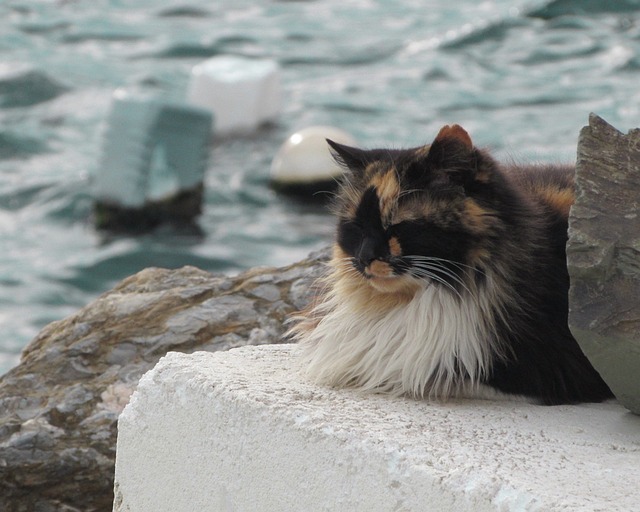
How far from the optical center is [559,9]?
1286cm

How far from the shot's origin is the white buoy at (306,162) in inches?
386

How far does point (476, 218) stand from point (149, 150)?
6960 mm

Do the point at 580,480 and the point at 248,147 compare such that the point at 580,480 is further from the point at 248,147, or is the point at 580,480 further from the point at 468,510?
the point at 248,147

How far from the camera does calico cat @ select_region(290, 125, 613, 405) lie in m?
2.55

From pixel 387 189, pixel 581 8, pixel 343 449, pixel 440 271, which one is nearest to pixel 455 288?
pixel 440 271

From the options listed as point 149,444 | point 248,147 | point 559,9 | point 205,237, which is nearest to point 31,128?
point 248,147

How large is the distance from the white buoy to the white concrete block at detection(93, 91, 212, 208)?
2.74 ft

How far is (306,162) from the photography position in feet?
32.3

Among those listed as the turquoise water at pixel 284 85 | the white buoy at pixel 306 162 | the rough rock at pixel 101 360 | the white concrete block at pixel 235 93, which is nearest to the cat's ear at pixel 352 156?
the rough rock at pixel 101 360

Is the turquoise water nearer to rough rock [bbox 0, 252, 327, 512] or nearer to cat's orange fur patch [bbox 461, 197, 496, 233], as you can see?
rough rock [bbox 0, 252, 327, 512]

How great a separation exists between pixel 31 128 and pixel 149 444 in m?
9.30

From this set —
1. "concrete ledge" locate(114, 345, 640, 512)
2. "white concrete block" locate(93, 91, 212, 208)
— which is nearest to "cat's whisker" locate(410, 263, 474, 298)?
"concrete ledge" locate(114, 345, 640, 512)

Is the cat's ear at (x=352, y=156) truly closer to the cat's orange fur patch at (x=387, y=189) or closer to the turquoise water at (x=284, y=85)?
the cat's orange fur patch at (x=387, y=189)

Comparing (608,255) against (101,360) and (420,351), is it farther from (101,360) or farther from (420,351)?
(101,360)
